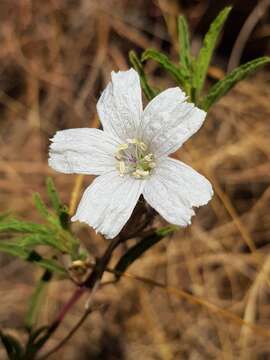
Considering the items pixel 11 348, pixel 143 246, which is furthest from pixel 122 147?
pixel 11 348

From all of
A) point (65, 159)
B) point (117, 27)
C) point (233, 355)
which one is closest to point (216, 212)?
point (233, 355)

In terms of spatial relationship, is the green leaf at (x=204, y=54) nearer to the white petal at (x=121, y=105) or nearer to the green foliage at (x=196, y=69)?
the green foliage at (x=196, y=69)

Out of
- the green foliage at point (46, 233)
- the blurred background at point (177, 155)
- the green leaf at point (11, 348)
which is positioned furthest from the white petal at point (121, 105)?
the blurred background at point (177, 155)

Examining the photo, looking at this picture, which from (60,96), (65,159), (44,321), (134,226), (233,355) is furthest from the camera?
(60,96)

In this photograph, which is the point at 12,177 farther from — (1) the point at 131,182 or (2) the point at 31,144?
(1) the point at 131,182

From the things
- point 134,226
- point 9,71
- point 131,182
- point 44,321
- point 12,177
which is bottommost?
point 44,321
